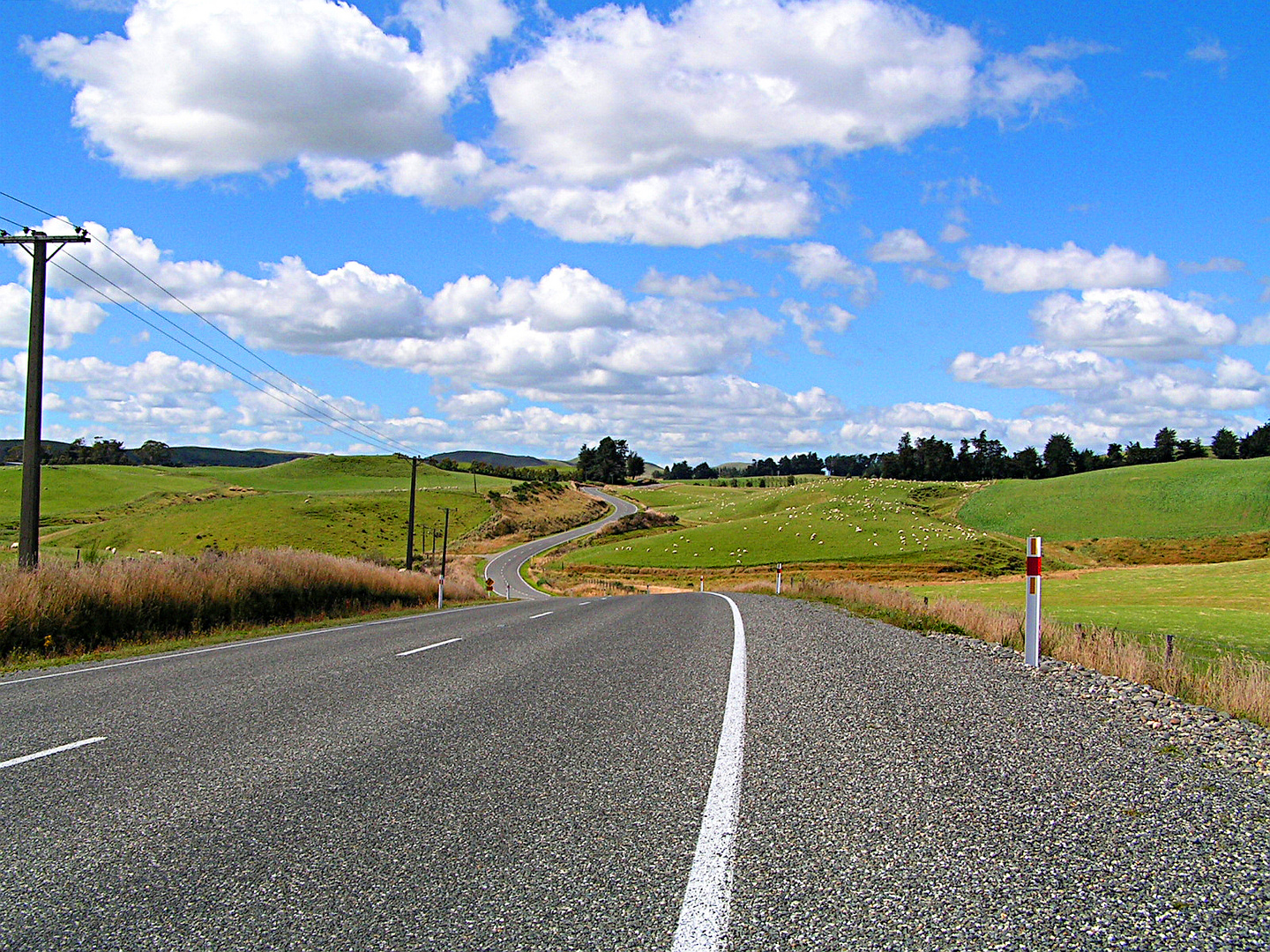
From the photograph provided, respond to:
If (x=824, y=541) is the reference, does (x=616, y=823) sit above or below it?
above

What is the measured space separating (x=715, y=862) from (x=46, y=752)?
532 cm

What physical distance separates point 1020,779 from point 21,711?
28.5 ft

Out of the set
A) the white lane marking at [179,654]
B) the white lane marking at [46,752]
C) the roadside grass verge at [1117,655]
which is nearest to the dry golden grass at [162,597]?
the white lane marking at [179,654]

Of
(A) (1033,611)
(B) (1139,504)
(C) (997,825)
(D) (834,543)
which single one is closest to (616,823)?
(C) (997,825)

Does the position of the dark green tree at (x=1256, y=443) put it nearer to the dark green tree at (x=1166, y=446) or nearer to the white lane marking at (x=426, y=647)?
the dark green tree at (x=1166, y=446)

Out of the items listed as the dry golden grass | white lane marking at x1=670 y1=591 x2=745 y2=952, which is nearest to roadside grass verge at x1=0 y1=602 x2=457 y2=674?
the dry golden grass

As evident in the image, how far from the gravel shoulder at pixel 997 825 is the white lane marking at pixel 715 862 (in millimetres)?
72

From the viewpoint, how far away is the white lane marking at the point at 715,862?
332cm

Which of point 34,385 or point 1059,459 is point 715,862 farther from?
point 1059,459

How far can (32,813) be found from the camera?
5.00m

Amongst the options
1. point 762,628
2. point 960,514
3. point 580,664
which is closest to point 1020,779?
point 580,664

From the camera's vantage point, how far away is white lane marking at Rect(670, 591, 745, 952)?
3.32 meters

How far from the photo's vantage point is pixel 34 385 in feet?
65.6

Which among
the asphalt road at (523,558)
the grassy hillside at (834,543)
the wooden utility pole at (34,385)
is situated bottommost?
the asphalt road at (523,558)
